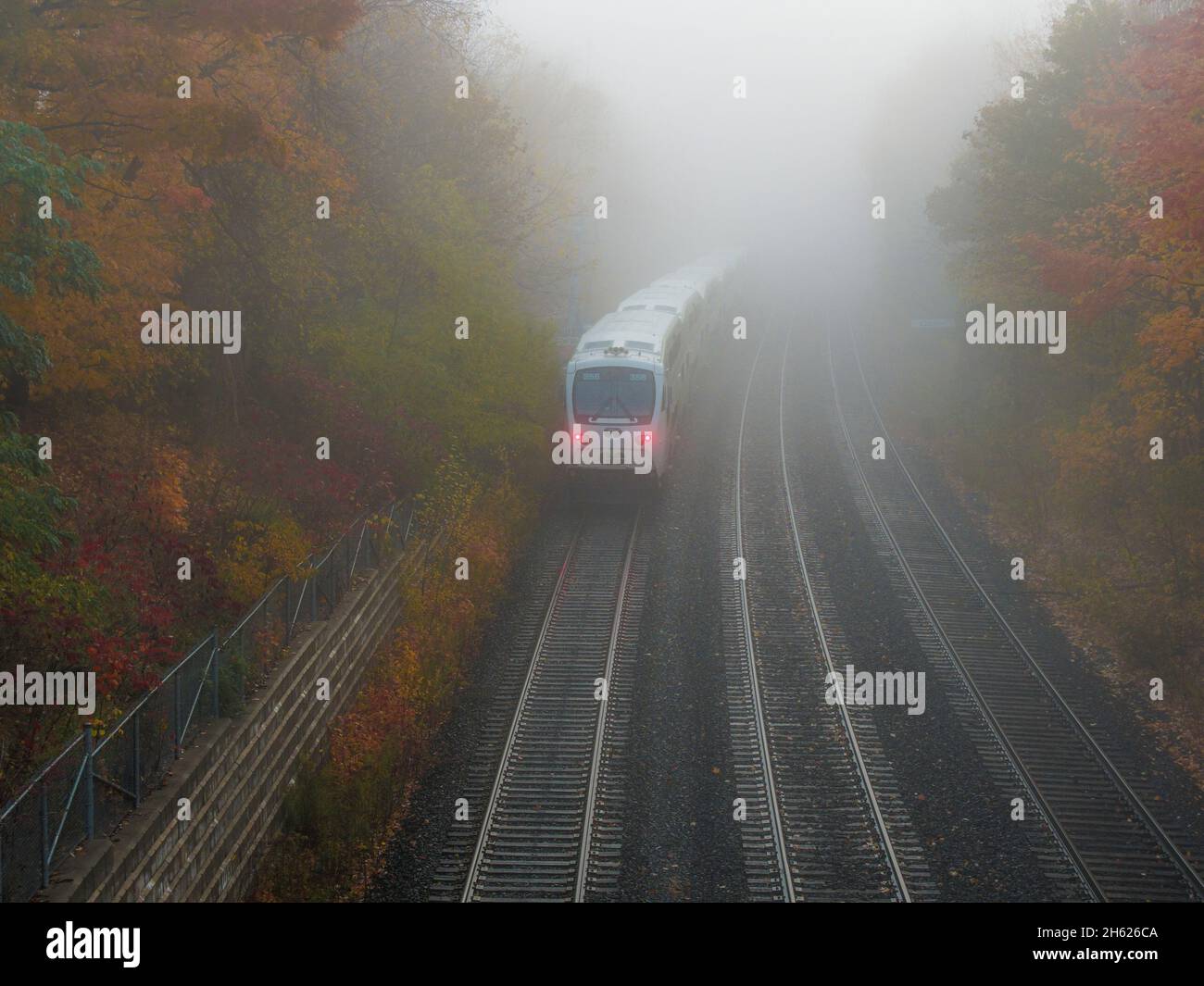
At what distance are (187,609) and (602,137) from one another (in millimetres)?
51598

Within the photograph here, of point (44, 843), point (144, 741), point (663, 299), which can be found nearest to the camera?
point (44, 843)

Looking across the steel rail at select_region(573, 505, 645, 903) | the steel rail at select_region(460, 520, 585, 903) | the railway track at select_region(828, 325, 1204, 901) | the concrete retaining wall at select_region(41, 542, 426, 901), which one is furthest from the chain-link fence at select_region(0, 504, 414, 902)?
the railway track at select_region(828, 325, 1204, 901)

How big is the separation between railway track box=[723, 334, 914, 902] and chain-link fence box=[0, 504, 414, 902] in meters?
5.76

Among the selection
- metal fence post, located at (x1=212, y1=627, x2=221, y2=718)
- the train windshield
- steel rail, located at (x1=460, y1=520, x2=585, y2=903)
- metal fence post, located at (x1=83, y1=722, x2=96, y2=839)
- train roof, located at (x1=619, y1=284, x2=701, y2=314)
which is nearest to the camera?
metal fence post, located at (x1=83, y1=722, x2=96, y2=839)

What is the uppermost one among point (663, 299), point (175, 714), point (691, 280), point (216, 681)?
point (691, 280)

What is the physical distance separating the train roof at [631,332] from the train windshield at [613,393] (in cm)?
65

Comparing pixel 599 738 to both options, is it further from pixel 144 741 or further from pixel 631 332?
pixel 631 332

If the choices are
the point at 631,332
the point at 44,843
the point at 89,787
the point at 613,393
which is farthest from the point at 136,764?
the point at 631,332

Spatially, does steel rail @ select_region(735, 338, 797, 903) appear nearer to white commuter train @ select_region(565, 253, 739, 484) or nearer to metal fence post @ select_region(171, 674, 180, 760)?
Answer: white commuter train @ select_region(565, 253, 739, 484)

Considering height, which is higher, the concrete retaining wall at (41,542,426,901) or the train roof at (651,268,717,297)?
the train roof at (651,268,717,297)

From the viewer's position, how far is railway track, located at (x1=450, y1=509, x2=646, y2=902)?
434 inches

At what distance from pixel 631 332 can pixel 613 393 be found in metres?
2.20

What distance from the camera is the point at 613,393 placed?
2181 cm

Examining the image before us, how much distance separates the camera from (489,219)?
92.2 feet
